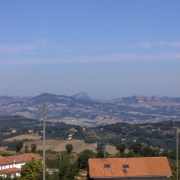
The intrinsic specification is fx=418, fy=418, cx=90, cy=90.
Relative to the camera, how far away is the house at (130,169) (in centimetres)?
3078

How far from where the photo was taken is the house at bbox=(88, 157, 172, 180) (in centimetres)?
3078

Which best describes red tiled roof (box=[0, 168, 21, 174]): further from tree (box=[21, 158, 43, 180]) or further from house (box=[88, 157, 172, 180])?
house (box=[88, 157, 172, 180])

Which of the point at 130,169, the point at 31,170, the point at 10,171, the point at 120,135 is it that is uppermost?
the point at 31,170

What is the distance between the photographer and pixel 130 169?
31625 mm

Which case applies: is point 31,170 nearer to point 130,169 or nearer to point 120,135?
point 130,169

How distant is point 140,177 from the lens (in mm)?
30906

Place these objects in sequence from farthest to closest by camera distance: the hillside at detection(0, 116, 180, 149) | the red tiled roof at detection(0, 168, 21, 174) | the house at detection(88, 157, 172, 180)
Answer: the hillside at detection(0, 116, 180, 149)
the red tiled roof at detection(0, 168, 21, 174)
the house at detection(88, 157, 172, 180)

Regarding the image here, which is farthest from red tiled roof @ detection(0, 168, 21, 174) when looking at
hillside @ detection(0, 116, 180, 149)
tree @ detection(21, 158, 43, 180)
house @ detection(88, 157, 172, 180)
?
hillside @ detection(0, 116, 180, 149)

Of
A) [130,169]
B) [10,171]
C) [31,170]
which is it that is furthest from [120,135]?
[31,170]

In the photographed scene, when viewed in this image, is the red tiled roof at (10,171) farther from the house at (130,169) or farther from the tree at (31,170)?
the house at (130,169)

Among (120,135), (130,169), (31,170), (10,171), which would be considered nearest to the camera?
(31,170)

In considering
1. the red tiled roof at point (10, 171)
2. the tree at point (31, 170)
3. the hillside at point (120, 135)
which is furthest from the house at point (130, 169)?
the hillside at point (120, 135)

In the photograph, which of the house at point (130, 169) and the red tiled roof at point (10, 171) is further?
the red tiled roof at point (10, 171)

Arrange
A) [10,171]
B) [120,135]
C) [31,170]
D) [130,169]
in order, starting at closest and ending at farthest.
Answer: [31,170] < [130,169] < [10,171] < [120,135]
